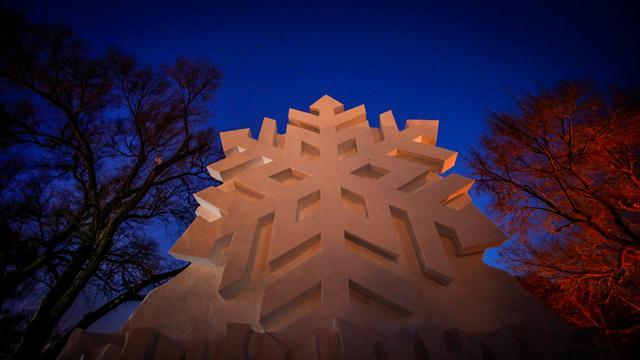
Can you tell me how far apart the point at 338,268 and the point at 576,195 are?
498 cm

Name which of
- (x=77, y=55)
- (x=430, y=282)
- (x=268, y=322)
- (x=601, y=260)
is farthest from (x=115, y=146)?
(x=601, y=260)

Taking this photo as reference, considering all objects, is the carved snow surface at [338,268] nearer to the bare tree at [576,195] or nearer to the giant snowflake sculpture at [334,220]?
the giant snowflake sculpture at [334,220]

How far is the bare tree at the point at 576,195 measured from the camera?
436 cm

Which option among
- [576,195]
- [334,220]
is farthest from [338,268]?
[576,195]

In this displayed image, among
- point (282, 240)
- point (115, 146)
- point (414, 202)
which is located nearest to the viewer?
point (282, 240)

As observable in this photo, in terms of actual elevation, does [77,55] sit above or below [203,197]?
above

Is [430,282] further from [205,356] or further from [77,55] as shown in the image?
[77,55]

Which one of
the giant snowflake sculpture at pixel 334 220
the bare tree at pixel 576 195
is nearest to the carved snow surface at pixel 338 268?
the giant snowflake sculpture at pixel 334 220

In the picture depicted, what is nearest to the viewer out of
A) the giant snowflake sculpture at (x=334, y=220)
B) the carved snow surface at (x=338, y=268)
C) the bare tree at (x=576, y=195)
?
the carved snow surface at (x=338, y=268)

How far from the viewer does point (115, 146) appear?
5.99m

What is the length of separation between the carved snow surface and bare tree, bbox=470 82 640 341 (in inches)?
105

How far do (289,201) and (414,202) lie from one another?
147 cm

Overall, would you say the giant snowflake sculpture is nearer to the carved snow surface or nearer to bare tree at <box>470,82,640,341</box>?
the carved snow surface

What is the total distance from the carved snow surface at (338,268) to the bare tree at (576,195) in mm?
2672
